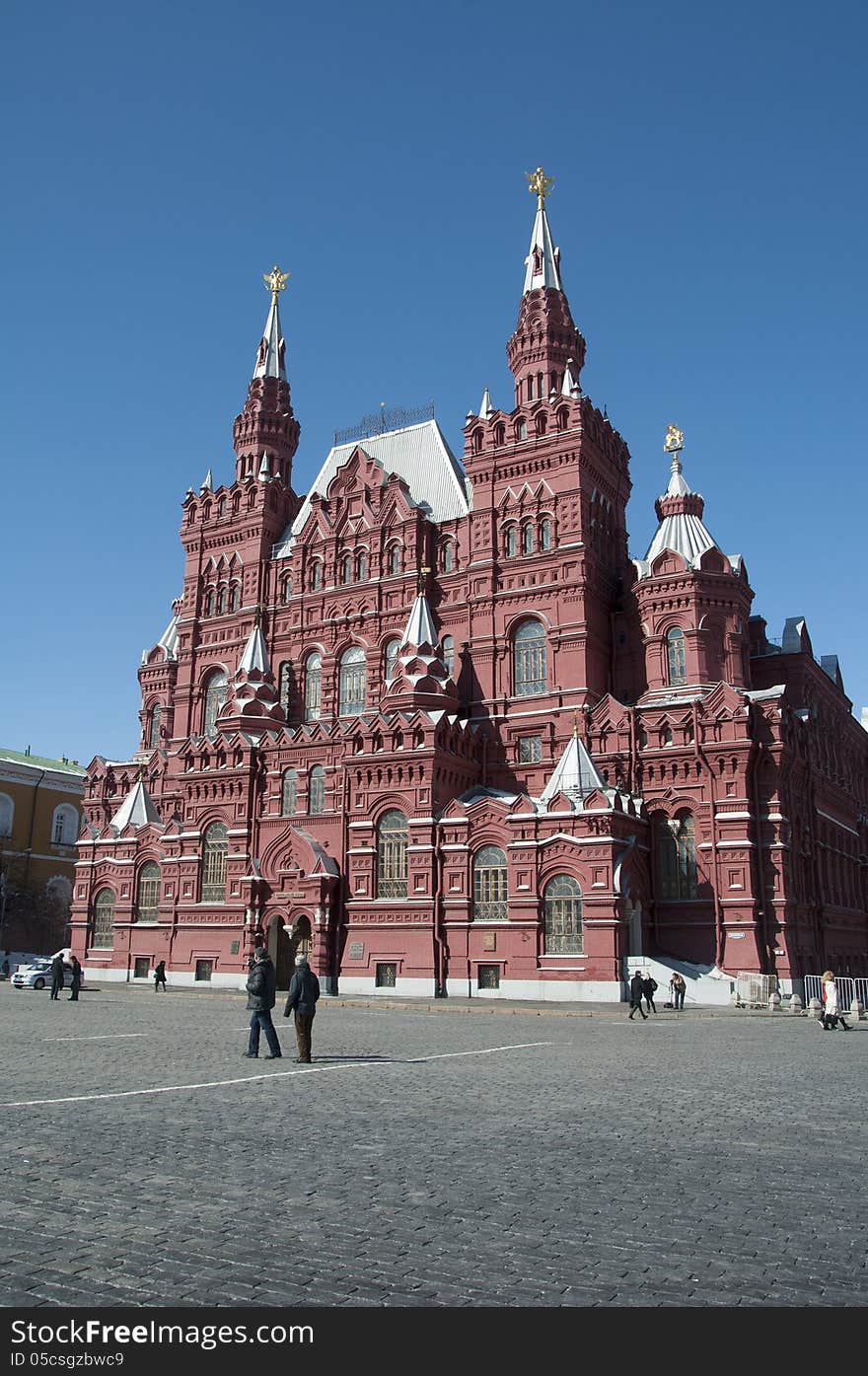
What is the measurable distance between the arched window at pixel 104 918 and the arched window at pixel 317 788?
1395 cm

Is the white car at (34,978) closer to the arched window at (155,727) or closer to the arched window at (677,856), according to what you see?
the arched window at (155,727)

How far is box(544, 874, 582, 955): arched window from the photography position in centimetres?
3994

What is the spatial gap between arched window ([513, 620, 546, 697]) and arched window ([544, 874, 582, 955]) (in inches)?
430

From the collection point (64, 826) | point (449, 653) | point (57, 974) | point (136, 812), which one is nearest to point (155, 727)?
point (136, 812)

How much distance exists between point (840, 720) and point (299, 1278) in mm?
60789

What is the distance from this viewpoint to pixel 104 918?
182 ft

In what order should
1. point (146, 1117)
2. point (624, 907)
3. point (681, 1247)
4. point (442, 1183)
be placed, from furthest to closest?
point (624, 907), point (146, 1117), point (442, 1183), point (681, 1247)

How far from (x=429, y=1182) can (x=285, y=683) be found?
48762mm

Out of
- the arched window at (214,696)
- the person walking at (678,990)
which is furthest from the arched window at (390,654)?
the person walking at (678,990)

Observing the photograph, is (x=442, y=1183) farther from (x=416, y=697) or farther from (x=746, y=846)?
(x=416, y=697)

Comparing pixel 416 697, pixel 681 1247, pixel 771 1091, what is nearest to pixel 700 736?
pixel 416 697

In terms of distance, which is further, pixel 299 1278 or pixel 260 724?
pixel 260 724
